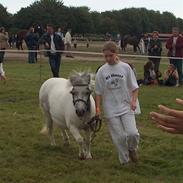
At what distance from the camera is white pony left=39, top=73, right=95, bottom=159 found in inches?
279

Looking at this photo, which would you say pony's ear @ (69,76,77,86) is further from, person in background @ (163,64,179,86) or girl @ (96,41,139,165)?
person in background @ (163,64,179,86)

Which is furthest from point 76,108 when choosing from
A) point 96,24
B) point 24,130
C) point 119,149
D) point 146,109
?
point 96,24

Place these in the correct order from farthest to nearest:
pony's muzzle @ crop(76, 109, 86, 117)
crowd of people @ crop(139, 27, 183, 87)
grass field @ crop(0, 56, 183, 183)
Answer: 1. crowd of people @ crop(139, 27, 183, 87)
2. pony's muzzle @ crop(76, 109, 86, 117)
3. grass field @ crop(0, 56, 183, 183)

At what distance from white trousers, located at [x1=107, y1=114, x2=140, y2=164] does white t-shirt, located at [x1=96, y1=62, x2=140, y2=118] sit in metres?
0.09

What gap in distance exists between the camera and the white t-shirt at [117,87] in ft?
22.5

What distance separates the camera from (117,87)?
6840 millimetres

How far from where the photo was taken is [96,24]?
96.1 m

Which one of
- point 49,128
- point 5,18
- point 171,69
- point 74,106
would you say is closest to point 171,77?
point 171,69

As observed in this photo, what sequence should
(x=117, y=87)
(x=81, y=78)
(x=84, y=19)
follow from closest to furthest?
(x=117, y=87), (x=81, y=78), (x=84, y=19)

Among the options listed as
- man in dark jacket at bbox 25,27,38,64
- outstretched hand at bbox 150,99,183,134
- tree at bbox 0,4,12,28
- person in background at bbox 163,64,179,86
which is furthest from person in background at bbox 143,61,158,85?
tree at bbox 0,4,12,28

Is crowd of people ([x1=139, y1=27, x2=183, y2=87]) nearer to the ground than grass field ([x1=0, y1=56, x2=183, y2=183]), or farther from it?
farther from it

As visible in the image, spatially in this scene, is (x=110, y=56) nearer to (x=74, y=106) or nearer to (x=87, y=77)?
(x=87, y=77)

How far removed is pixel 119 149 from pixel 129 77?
101 centimetres

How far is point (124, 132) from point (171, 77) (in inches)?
413
